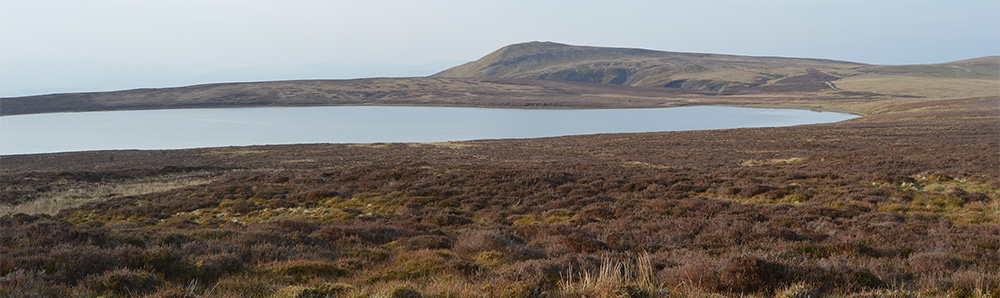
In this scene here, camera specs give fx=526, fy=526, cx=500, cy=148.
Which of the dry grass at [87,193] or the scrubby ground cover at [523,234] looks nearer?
the scrubby ground cover at [523,234]

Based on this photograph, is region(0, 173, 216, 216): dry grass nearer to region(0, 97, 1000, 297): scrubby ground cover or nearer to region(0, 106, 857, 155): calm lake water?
region(0, 97, 1000, 297): scrubby ground cover

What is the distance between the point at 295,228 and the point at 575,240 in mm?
6118

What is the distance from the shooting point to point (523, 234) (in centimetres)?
1154

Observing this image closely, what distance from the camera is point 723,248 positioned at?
8.80 meters

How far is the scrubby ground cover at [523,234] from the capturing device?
5.73 metres

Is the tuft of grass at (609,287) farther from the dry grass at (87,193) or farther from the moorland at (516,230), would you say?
the dry grass at (87,193)

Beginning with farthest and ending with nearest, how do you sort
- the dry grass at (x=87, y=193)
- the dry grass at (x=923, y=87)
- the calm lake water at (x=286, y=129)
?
the dry grass at (x=923, y=87), the calm lake water at (x=286, y=129), the dry grass at (x=87, y=193)

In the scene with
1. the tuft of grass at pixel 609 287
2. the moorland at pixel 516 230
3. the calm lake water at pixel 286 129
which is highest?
the tuft of grass at pixel 609 287

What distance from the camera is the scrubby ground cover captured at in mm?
5727

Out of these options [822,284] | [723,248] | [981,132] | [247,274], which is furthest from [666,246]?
[981,132]

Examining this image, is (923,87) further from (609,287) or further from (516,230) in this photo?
(609,287)

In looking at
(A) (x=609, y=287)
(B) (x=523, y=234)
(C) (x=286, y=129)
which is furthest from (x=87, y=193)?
(C) (x=286, y=129)

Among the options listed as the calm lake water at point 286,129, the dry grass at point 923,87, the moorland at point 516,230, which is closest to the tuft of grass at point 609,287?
the moorland at point 516,230

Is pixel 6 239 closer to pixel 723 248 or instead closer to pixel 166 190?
pixel 723 248
